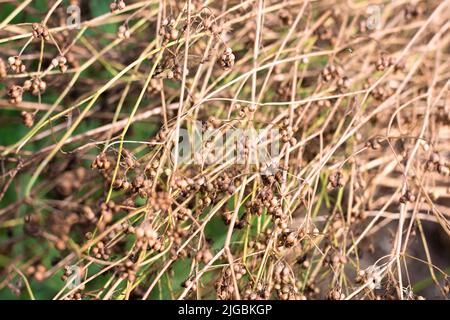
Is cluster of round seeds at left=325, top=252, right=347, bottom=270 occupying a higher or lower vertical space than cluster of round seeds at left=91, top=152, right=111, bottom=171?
lower

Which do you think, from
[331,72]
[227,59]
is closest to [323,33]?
[331,72]

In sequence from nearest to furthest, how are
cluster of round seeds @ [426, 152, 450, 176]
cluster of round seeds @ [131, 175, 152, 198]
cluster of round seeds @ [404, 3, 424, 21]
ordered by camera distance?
cluster of round seeds @ [131, 175, 152, 198] → cluster of round seeds @ [426, 152, 450, 176] → cluster of round seeds @ [404, 3, 424, 21]

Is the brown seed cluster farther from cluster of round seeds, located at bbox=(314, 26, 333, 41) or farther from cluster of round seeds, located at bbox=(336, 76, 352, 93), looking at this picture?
cluster of round seeds, located at bbox=(314, 26, 333, 41)

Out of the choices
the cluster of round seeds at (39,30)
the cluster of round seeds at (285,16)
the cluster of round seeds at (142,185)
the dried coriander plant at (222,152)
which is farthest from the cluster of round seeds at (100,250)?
the cluster of round seeds at (285,16)

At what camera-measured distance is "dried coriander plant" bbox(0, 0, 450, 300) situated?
53.4 inches

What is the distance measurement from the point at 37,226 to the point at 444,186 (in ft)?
4.71

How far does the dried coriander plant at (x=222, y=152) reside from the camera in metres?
1.36

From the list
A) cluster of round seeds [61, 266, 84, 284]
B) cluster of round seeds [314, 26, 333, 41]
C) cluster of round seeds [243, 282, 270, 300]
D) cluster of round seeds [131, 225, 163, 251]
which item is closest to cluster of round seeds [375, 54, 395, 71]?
cluster of round seeds [314, 26, 333, 41]

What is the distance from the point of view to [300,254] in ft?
5.37

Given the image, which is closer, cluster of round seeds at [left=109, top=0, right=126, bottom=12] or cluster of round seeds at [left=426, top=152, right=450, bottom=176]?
cluster of round seeds at [left=109, top=0, right=126, bottom=12]

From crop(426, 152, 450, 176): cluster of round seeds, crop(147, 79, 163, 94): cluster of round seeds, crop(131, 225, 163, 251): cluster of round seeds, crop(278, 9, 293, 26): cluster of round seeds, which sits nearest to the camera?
crop(131, 225, 163, 251): cluster of round seeds

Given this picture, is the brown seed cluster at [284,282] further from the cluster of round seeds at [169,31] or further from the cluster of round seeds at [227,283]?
the cluster of round seeds at [169,31]

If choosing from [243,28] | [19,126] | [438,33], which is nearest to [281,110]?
[243,28]
